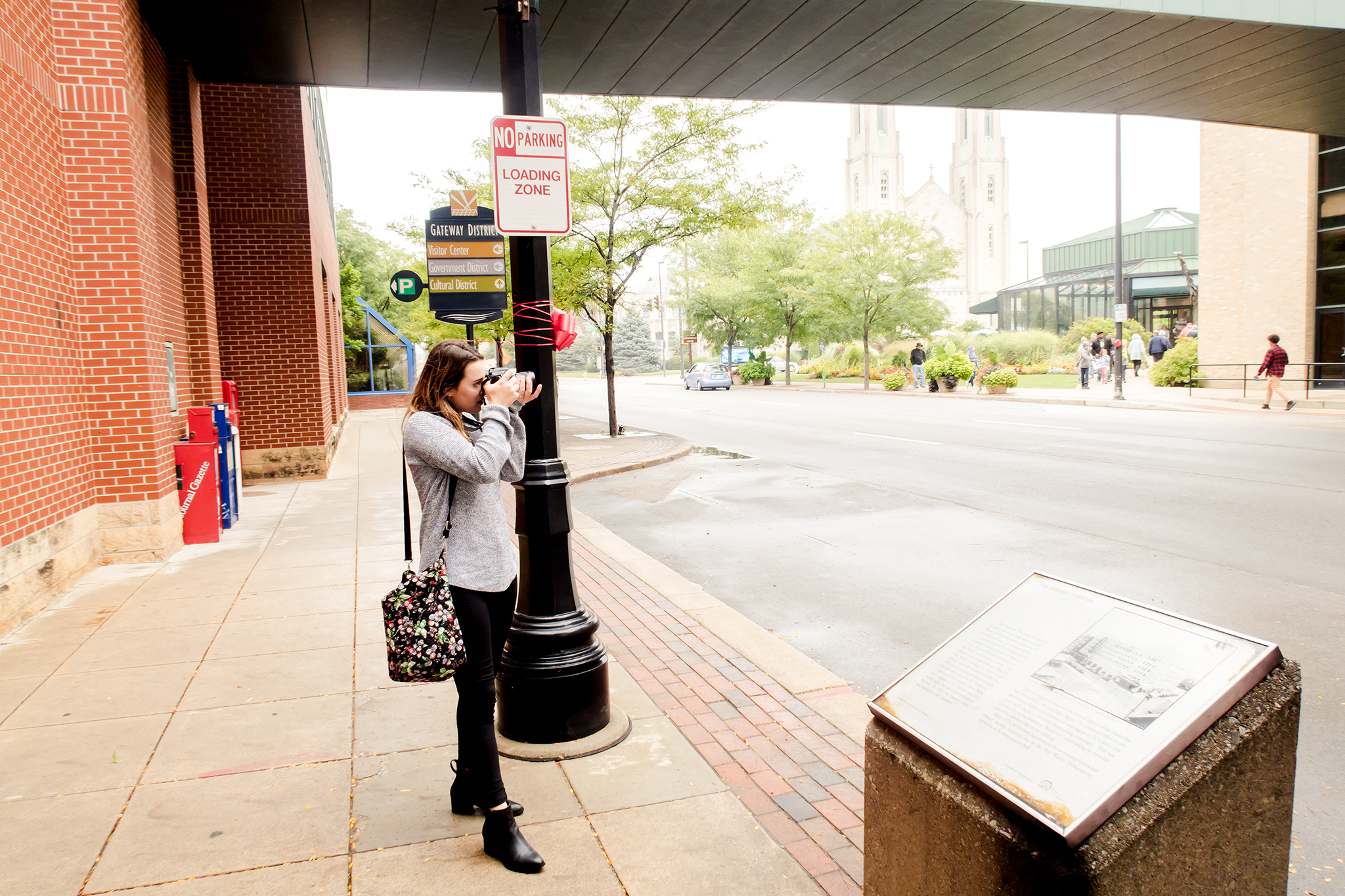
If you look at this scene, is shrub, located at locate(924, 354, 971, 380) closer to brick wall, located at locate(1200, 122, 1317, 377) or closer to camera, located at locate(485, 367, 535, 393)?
brick wall, located at locate(1200, 122, 1317, 377)

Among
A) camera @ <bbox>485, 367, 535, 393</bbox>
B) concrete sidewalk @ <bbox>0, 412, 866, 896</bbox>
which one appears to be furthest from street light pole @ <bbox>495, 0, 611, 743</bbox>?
camera @ <bbox>485, 367, 535, 393</bbox>

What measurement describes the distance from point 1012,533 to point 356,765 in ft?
21.4

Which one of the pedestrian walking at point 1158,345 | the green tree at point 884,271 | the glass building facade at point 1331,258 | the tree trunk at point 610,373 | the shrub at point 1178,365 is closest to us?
the tree trunk at point 610,373

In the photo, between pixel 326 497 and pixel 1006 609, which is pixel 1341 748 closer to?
pixel 1006 609

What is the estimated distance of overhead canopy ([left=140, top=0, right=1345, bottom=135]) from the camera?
932 cm

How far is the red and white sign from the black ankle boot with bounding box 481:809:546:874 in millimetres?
2311

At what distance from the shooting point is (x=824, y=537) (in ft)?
28.1

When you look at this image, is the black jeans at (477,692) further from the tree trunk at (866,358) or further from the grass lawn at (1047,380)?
the tree trunk at (866,358)

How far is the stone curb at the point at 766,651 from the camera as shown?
4.27 m

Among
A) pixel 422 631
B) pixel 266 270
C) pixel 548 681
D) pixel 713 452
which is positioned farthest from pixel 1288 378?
pixel 422 631

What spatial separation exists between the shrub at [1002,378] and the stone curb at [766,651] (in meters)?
25.1

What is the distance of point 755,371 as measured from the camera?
157 ft

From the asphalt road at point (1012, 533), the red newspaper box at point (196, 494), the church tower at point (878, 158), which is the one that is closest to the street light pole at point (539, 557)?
the asphalt road at point (1012, 533)

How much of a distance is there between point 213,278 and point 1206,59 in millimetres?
14385
